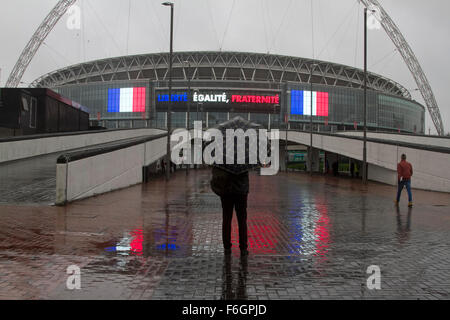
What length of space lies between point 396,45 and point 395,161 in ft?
281

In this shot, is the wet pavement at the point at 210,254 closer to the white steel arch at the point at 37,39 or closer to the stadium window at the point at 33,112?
the stadium window at the point at 33,112

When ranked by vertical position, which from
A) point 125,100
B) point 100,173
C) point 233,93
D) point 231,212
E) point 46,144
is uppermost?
point 233,93

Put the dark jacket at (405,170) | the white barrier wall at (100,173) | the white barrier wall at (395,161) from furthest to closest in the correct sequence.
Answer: the white barrier wall at (395,161), the dark jacket at (405,170), the white barrier wall at (100,173)

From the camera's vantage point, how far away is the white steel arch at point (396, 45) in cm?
9331

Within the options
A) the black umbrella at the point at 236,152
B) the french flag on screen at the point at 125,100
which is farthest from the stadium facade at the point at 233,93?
the black umbrella at the point at 236,152

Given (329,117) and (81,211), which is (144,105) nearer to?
(329,117)

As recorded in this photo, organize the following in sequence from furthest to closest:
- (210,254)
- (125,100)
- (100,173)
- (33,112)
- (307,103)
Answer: (125,100)
(307,103)
(33,112)
(100,173)
(210,254)

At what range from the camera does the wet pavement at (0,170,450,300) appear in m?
4.07

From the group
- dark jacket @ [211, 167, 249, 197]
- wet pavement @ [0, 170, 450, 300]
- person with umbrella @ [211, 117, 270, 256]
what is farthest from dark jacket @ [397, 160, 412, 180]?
dark jacket @ [211, 167, 249, 197]

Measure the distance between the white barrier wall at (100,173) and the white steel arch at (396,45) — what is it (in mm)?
83663

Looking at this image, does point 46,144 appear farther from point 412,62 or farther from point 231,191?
point 412,62

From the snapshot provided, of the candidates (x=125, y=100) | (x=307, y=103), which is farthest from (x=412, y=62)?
(x=125, y=100)

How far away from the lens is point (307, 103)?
83.1m
